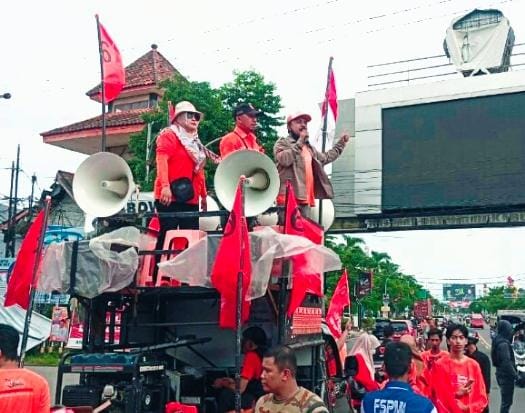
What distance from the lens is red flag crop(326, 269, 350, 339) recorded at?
23.1 ft

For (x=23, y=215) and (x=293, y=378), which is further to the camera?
(x=23, y=215)

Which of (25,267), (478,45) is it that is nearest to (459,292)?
(478,45)

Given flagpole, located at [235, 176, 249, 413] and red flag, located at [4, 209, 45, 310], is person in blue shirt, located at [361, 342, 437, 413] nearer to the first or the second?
flagpole, located at [235, 176, 249, 413]

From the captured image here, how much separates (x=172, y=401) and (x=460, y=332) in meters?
A: 2.40

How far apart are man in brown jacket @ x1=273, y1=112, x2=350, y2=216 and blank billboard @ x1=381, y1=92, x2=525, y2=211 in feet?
45.9

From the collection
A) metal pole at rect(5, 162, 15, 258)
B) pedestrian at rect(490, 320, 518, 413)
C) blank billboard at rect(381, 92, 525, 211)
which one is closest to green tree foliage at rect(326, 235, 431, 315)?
blank billboard at rect(381, 92, 525, 211)

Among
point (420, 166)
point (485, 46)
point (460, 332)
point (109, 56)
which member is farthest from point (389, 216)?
point (460, 332)

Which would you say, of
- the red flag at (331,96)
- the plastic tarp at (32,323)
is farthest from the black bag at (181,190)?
the plastic tarp at (32,323)

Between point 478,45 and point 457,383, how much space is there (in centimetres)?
1899

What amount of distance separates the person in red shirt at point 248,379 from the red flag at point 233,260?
995mm

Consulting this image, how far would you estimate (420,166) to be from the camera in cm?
2027

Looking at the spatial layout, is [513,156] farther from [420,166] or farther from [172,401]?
[172,401]

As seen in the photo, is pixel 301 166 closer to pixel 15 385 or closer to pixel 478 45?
pixel 15 385

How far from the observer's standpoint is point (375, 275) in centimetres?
5528
